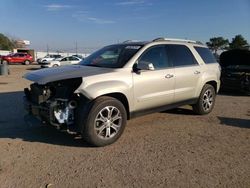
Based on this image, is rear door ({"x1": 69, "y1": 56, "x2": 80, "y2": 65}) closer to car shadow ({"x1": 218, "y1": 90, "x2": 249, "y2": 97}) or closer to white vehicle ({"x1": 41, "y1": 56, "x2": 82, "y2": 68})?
white vehicle ({"x1": 41, "y1": 56, "x2": 82, "y2": 68})

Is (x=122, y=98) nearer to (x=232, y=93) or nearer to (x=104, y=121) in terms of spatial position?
(x=104, y=121)

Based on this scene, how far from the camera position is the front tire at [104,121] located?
491 cm

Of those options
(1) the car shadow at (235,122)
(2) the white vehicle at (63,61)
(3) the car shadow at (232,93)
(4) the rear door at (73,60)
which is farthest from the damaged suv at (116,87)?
(2) the white vehicle at (63,61)

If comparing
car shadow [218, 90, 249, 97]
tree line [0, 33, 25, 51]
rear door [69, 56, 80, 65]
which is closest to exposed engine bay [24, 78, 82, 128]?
car shadow [218, 90, 249, 97]

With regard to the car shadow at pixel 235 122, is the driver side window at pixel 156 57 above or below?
above

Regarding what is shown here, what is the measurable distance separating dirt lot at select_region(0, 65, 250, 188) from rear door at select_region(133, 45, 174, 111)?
1.94 feet

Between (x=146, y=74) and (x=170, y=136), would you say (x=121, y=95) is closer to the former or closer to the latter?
(x=146, y=74)

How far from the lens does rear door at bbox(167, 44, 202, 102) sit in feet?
21.3

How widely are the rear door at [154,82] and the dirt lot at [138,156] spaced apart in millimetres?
592

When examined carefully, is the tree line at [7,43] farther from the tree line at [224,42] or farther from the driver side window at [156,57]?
the driver side window at [156,57]

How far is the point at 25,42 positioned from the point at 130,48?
299 feet

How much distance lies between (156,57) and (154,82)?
1.84 ft

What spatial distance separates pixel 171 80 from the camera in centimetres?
629

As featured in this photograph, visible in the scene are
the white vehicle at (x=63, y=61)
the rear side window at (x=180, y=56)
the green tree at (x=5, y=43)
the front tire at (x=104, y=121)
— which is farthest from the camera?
the green tree at (x=5, y=43)
